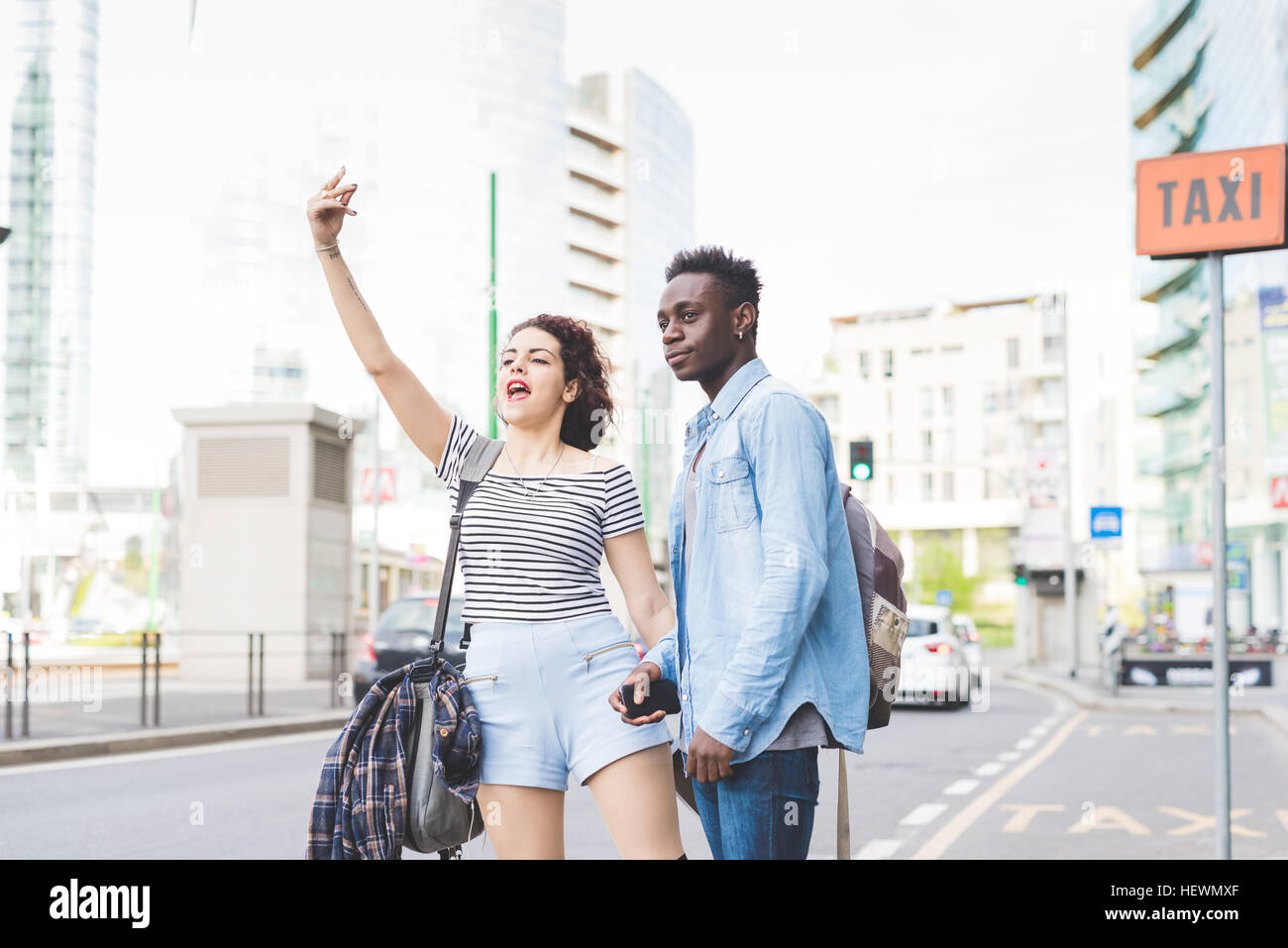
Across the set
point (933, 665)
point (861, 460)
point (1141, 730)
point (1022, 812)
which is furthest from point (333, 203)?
point (861, 460)

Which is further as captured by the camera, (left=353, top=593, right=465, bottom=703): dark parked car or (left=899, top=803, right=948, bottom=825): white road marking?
(left=353, top=593, right=465, bottom=703): dark parked car

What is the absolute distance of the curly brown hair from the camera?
9.89 ft

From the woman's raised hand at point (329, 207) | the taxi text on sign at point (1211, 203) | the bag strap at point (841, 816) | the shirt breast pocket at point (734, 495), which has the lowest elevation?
the bag strap at point (841, 816)

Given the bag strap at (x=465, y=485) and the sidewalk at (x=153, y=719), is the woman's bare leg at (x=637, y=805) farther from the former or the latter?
the sidewalk at (x=153, y=719)

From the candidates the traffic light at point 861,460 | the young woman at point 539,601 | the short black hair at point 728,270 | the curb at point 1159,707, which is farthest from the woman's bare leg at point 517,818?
the traffic light at point 861,460

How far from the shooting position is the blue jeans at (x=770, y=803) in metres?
2.45

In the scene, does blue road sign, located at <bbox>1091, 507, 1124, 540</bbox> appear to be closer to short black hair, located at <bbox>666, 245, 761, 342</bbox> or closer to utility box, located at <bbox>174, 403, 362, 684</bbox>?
utility box, located at <bbox>174, 403, 362, 684</bbox>

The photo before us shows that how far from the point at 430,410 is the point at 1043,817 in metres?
6.86

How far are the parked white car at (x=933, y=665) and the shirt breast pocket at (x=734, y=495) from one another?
1693 cm

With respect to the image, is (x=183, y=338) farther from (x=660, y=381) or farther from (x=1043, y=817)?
(x=1043, y=817)

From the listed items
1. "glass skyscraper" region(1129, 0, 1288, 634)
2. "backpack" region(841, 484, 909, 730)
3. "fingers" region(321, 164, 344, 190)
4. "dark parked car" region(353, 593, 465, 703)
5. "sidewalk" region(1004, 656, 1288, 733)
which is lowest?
"sidewalk" region(1004, 656, 1288, 733)

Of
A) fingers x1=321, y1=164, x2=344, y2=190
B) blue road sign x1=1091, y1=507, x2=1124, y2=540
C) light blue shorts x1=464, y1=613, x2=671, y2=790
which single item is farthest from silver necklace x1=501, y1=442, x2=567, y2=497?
blue road sign x1=1091, y1=507, x2=1124, y2=540

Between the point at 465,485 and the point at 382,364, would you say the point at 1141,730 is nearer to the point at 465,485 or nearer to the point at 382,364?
the point at 465,485

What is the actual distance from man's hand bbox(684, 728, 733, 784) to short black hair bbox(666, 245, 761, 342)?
30.3 inches
